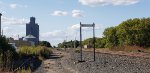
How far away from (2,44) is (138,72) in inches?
887

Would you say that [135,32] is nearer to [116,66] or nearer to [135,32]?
[135,32]

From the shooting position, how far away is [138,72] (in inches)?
992

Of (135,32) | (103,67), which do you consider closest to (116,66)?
(103,67)

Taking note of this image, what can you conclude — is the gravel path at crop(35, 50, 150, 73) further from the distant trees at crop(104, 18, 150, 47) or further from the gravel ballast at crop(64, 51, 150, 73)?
the distant trees at crop(104, 18, 150, 47)

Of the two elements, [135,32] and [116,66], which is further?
[135,32]

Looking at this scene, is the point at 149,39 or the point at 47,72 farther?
the point at 149,39

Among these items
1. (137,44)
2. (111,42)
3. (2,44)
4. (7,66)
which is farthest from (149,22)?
(7,66)

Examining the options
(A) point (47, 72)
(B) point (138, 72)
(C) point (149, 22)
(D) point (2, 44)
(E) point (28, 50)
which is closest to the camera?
(B) point (138, 72)

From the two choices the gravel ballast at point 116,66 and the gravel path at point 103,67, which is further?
the gravel path at point 103,67

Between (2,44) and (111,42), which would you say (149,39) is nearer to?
(111,42)

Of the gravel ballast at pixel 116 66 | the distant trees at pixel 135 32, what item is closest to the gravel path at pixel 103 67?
the gravel ballast at pixel 116 66

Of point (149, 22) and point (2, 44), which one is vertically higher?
point (149, 22)

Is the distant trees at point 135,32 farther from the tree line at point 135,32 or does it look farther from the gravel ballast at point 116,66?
the gravel ballast at point 116,66

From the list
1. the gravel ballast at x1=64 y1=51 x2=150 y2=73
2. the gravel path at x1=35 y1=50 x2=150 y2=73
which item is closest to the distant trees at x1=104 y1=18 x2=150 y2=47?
the gravel path at x1=35 y1=50 x2=150 y2=73
